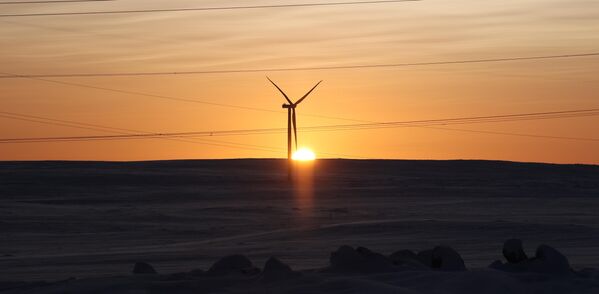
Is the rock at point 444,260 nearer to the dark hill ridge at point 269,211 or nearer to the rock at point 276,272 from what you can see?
the rock at point 276,272

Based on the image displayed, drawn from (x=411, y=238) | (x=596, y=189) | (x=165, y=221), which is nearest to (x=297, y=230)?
(x=411, y=238)

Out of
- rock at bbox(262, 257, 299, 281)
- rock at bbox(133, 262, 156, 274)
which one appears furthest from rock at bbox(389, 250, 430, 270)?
rock at bbox(133, 262, 156, 274)

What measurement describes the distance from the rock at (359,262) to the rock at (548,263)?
7.37 ft

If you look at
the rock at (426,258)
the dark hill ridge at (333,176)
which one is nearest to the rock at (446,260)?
the rock at (426,258)

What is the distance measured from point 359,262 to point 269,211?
42.9 meters

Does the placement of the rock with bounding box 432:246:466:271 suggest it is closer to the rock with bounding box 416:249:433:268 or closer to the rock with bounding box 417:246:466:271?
the rock with bounding box 417:246:466:271

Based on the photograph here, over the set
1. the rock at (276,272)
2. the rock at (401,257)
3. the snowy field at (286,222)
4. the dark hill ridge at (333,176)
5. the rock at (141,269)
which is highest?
the dark hill ridge at (333,176)

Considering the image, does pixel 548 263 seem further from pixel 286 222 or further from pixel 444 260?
pixel 286 222

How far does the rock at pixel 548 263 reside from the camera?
18156 millimetres

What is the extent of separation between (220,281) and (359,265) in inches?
96.4

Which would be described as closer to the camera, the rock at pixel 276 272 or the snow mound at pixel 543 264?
the rock at pixel 276 272

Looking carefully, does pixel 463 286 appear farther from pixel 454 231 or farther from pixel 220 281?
pixel 454 231

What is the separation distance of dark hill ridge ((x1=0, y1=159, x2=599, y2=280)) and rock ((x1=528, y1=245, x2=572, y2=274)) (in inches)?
269

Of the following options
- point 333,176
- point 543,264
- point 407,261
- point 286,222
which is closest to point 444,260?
point 407,261
